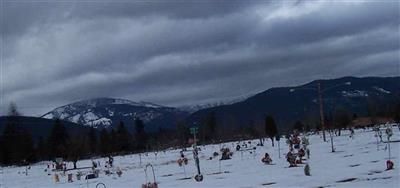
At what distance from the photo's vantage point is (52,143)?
111 m

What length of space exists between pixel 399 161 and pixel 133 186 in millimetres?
12740

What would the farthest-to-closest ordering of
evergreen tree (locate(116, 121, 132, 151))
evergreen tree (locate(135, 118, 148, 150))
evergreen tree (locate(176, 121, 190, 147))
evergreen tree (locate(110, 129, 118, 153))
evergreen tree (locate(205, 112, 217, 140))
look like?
evergreen tree (locate(205, 112, 217, 140)) → evergreen tree (locate(135, 118, 148, 150)) → evergreen tree (locate(116, 121, 132, 151)) → evergreen tree (locate(110, 129, 118, 153)) → evergreen tree (locate(176, 121, 190, 147))

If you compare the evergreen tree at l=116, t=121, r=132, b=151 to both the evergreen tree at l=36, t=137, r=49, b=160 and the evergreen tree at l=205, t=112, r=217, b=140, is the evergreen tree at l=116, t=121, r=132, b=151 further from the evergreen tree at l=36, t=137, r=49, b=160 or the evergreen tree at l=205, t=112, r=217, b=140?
the evergreen tree at l=205, t=112, r=217, b=140

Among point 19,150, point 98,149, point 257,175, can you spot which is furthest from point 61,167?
point 98,149

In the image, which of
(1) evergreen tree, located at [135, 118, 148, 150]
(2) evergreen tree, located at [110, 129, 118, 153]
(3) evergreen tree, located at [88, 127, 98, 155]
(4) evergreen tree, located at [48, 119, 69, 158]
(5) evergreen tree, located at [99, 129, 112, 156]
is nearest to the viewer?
(4) evergreen tree, located at [48, 119, 69, 158]

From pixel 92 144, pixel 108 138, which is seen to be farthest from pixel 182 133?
pixel 92 144

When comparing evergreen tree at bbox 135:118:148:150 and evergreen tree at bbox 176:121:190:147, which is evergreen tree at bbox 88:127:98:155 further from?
evergreen tree at bbox 176:121:190:147

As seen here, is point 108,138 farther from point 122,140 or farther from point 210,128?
point 210,128

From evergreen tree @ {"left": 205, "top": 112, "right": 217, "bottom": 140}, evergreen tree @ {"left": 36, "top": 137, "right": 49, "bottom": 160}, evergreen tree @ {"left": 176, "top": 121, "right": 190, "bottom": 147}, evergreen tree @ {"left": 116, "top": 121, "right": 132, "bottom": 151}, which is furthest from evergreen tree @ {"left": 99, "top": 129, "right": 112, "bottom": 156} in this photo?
evergreen tree @ {"left": 205, "top": 112, "right": 217, "bottom": 140}

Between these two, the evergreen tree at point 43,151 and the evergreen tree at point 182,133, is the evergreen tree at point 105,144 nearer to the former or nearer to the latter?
the evergreen tree at point 43,151

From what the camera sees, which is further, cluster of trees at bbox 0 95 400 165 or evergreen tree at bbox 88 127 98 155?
evergreen tree at bbox 88 127 98 155

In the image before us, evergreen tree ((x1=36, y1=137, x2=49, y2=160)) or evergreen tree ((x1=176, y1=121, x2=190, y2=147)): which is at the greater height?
evergreen tree ((x1=176, y1=121, x2=190, y2=147))

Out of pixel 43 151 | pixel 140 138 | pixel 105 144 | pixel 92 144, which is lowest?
pixel 43 151

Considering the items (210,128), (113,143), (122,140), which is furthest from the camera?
(210,128)
